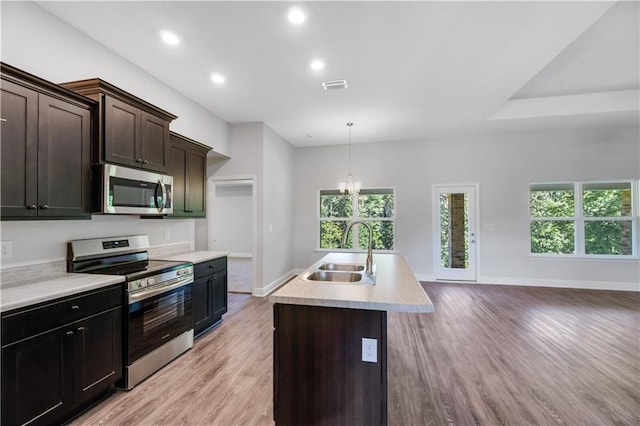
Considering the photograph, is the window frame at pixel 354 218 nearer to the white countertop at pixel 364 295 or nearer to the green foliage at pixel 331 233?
the green foliage at pixel 331 233

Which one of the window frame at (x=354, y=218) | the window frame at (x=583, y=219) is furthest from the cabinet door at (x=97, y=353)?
the window frame at (x=583, y=219)

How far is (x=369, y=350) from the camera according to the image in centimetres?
154

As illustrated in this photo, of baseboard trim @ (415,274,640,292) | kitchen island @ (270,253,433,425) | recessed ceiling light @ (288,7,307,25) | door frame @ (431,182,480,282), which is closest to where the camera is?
kitchen island @ (270,253,433,425)

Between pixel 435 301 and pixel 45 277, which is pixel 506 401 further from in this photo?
pixel 45 277

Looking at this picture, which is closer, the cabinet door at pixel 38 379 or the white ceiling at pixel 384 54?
the cabinet door at pixel 38 379

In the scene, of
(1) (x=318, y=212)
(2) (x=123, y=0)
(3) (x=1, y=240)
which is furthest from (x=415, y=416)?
(1) (x=318, y=212)

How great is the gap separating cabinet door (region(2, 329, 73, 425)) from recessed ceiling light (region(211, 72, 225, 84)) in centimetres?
281

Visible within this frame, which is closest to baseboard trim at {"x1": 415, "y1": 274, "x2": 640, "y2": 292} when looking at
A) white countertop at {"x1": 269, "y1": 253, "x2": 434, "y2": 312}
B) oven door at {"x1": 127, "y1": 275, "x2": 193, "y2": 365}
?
white countertop at {"x1": 269, "y1": 253, "x2": 434, "y2": 312}

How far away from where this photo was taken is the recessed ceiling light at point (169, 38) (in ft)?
8.08

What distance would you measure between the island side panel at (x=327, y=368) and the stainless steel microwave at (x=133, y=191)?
175 centimetres

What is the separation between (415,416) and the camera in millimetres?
1916

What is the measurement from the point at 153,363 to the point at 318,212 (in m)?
4.39

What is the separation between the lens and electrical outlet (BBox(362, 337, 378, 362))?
1538 millimetres

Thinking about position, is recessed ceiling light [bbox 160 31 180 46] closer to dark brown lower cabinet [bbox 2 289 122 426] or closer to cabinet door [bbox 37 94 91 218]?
cabinet door [bbox 37 94 91 218]
